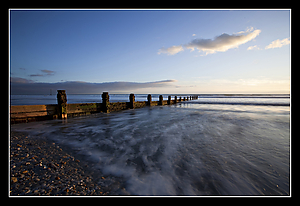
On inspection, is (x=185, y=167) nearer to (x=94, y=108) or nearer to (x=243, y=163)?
(x=243, y=163)

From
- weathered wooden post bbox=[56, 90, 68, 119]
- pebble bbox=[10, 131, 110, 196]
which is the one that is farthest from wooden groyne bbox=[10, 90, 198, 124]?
pebble bbox=[10, 131, 110, 196]

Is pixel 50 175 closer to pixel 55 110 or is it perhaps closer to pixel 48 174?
pixel 48 174

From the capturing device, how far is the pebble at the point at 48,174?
1.98 meters

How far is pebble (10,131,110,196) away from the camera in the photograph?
1.98 meters

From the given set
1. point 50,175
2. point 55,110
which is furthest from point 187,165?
point 55,110

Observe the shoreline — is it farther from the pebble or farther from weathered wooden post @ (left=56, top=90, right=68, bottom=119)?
weathered wooden post @ (left=56, top=90, right=68, bottom=119)

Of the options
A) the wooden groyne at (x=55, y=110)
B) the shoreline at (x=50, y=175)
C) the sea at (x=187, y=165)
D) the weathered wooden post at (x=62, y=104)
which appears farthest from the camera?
the weathered wooden post at (x=62, y=104)

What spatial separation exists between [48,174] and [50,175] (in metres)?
0.07

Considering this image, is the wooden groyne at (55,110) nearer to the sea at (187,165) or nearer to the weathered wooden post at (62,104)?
the weathered wooden post at (62,104)

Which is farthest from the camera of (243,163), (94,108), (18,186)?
(94,108)

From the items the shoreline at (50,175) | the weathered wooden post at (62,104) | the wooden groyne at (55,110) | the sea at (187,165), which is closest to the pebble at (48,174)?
the shoreline at (50,175)
